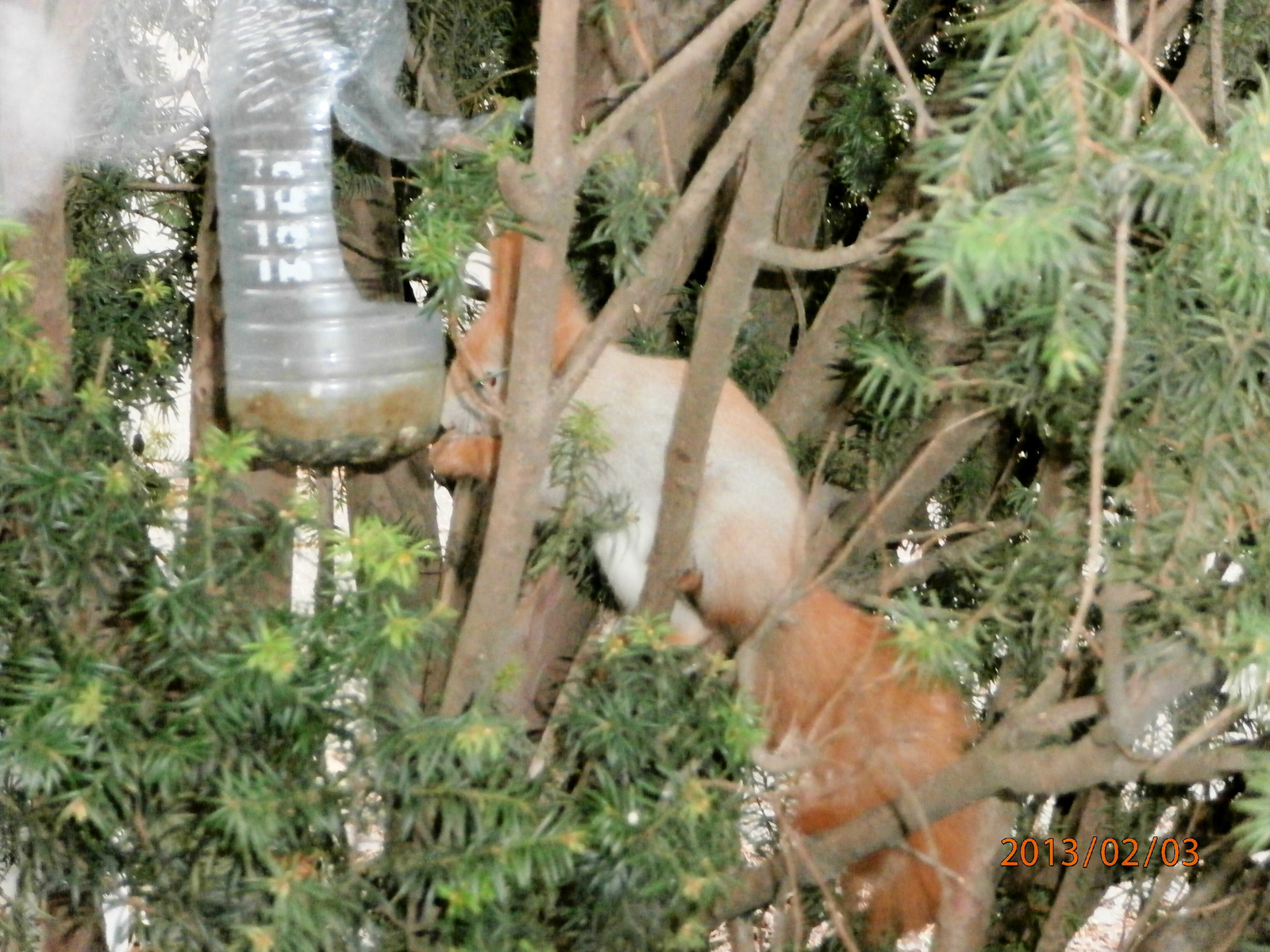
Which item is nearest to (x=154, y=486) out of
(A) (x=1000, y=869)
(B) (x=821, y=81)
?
(B) (x=821, y=81)

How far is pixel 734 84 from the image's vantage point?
987 mm

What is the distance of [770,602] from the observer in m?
0.99

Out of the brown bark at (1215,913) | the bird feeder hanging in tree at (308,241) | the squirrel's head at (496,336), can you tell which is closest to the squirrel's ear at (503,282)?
the squirrel's head at (496,336)

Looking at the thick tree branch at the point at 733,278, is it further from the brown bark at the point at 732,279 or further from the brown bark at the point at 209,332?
the brown bark at the point at 209,332

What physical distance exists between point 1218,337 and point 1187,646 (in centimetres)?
16

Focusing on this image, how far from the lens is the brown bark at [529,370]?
589 millimetres

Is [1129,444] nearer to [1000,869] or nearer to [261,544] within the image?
[261,544]

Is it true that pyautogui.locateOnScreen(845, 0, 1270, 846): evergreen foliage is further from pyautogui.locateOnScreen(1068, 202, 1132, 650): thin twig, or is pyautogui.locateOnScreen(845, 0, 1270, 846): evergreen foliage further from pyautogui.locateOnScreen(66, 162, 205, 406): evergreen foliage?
pyautogui.locateOnScreen(66, 162, 205, 406): evergreen foliage

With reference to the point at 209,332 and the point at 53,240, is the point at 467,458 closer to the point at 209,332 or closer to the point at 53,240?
the point at 209,332

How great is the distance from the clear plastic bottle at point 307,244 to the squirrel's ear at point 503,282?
11 centimetres
